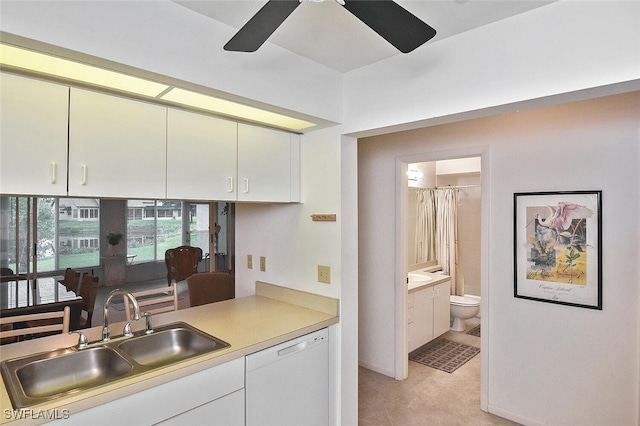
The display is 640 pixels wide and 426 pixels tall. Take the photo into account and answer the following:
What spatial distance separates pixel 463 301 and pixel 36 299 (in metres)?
4.50

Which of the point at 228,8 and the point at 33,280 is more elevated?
the point at 228,8

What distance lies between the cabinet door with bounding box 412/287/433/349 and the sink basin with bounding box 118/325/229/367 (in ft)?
7.97

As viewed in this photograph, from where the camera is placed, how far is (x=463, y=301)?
4.59 meters

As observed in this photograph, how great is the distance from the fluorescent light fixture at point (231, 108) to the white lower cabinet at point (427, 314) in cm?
221

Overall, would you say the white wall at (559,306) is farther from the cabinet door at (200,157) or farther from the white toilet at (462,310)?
the cabinet door at (200,157)

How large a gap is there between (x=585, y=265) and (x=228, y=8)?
8.68 ft

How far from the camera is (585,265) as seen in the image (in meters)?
2.37

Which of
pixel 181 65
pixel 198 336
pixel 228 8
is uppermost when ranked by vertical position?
pixel 228 8

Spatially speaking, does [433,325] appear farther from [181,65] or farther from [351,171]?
[181,65]

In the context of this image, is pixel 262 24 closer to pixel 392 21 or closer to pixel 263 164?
pixel 392 21

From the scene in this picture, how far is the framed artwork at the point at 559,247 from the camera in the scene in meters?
2.33

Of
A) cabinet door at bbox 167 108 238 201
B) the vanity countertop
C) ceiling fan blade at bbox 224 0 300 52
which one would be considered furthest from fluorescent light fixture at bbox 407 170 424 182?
ceiling fan blade at bbox 224 0 300 52

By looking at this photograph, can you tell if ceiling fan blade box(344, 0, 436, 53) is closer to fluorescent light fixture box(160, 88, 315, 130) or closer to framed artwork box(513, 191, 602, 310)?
fluorescent light fixture box(160, 88, 315, 130)

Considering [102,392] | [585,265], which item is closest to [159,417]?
[102,392]
